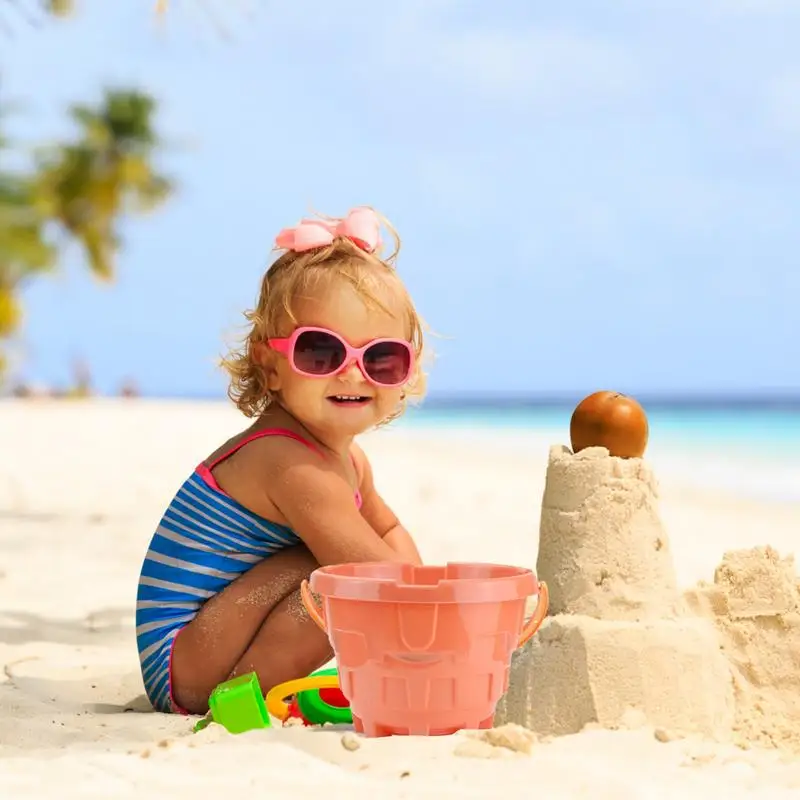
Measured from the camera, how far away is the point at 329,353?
279cm

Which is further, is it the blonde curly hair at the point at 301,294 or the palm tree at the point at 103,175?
the palm tree at the point at 103,175

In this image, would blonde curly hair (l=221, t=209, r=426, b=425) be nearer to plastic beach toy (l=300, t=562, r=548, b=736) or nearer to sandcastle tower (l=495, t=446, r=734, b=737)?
sandcastle tower (l=495, t=446, r=734, b=737)

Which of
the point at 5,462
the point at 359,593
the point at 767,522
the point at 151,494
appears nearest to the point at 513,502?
the point at 767,522

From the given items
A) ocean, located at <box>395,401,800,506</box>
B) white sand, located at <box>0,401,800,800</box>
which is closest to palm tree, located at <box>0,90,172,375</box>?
ocean, located at <box>395,401,800,506</box>

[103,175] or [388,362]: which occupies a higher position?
[103,175]

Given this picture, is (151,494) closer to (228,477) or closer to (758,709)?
(228,477)

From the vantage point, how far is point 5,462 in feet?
35.1

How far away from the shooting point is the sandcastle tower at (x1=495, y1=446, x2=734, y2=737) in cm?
239

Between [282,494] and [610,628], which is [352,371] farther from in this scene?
[610,628]

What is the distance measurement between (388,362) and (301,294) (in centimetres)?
26

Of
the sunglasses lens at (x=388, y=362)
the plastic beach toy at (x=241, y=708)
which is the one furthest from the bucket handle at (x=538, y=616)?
the sunglasses lens at (x=388, y=362)

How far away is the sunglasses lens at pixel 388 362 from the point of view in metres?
2.82

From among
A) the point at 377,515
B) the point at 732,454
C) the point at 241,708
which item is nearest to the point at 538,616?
the point at 241,708

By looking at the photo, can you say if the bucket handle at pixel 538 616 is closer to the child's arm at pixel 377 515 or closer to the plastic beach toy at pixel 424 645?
the plastic beach toy at pixel 424 645
